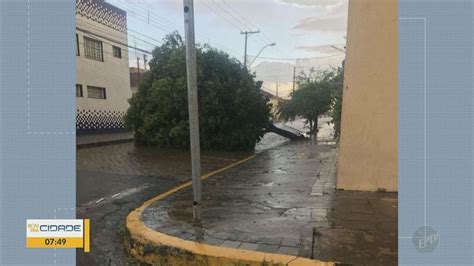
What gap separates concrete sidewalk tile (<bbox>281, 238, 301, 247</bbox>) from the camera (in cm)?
357

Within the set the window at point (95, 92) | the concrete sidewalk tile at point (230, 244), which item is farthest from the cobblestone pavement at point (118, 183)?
the window at point (95, 92)

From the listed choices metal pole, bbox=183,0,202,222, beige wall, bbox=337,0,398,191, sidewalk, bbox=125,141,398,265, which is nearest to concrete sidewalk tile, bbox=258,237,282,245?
sidewalk, bbox=125,141,398,265

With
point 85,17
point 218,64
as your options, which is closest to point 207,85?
point 218,64

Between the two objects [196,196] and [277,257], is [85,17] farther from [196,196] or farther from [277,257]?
[277,257]

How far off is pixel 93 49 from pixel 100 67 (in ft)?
3.12

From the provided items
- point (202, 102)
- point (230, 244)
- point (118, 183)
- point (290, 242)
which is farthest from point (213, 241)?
point (202, 102)

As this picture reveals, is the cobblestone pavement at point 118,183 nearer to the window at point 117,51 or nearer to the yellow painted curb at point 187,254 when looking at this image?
the yellow painted curb at point 187,254

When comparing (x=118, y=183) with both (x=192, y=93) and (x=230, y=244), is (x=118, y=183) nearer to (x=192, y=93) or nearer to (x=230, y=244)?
(x=192, y=93)

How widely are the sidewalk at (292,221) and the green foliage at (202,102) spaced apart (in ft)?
27.4

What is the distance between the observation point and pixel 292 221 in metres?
4.35

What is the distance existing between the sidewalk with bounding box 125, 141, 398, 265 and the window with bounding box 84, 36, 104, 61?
14.7 meters

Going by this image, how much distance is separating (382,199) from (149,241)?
10.3ft

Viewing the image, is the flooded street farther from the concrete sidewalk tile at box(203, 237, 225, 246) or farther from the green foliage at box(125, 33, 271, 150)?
the concrete sidewalk tile at box(203, 237, 225, 246)

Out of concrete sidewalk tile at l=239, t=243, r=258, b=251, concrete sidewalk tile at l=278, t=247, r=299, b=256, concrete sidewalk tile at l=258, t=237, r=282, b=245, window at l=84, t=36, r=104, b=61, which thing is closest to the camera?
concrete sidewalk tile at l=278, t=247, r=299, b=256
